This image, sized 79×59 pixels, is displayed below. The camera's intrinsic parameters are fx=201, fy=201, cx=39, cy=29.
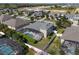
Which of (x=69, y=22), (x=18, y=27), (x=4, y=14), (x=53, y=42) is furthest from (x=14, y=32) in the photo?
(x=69, y=22)

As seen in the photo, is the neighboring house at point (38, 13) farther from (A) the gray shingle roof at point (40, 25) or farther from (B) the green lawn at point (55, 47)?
(B) the green lawn at point (55, 47)

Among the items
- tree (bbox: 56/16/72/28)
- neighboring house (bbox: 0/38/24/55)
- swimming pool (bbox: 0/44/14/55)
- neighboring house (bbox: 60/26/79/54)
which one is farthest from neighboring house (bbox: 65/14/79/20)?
swimming pool (bbox: 0/44/14/55)

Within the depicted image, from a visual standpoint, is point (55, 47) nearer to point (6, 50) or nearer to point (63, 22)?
point (63, 22)

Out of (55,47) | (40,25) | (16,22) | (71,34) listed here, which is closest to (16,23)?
(16,22)

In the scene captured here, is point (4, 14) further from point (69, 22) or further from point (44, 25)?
point (69, 22)

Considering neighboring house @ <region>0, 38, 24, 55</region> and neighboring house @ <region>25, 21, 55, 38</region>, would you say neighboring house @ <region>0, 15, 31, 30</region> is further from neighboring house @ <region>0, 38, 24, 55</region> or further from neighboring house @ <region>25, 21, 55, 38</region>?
neighboring house @ <region>0, 38, 24, 55</region>

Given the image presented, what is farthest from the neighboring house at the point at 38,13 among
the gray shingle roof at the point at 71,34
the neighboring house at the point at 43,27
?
the gray shingle roof at the point at 71,34
